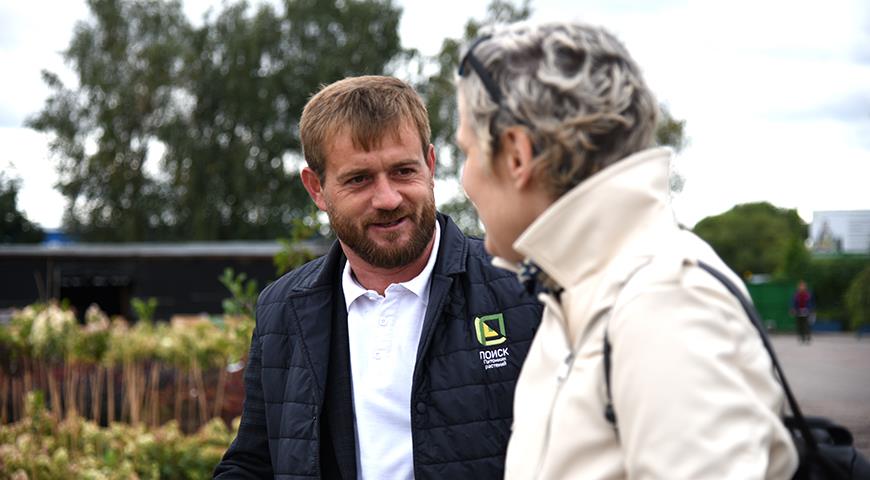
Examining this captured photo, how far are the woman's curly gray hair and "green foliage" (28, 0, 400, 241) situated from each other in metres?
27.3

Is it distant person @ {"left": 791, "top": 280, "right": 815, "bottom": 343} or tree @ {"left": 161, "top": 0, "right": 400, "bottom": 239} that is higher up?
tree @ {"left": 161, "top": 0, "right": 400, "bottom": 239}

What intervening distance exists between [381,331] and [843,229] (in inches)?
2102

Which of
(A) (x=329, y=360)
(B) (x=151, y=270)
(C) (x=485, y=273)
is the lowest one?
(B) (x=151, y=270)

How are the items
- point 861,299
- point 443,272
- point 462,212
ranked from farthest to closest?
point 861,299
point 462,212
point 443,272

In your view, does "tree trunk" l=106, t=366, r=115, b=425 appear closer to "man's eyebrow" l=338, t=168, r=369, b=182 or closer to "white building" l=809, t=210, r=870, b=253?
"man's eyebrow" l=338, t=168, r=369, b=182

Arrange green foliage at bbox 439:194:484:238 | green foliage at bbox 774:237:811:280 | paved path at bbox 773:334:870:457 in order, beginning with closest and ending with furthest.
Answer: paved path at bbox 773:334:870:457, green foliage at bbox 439:194:484:238, green foliage at bbox 774:237:811:280

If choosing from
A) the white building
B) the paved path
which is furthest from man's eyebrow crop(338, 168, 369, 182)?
the white building

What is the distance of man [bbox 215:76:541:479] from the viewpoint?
2.41 m

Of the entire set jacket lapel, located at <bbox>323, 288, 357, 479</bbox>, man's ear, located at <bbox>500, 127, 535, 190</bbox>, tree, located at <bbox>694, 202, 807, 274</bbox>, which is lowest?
tree, located at <bbox>694, 202, 807, 274</bbox>

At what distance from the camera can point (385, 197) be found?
2.60 m

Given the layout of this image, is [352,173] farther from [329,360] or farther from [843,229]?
[843,229]

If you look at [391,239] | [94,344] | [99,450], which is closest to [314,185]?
[391,239]

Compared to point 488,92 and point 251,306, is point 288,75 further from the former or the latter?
point 488,92

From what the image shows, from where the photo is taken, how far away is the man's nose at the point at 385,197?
8.52 feet
